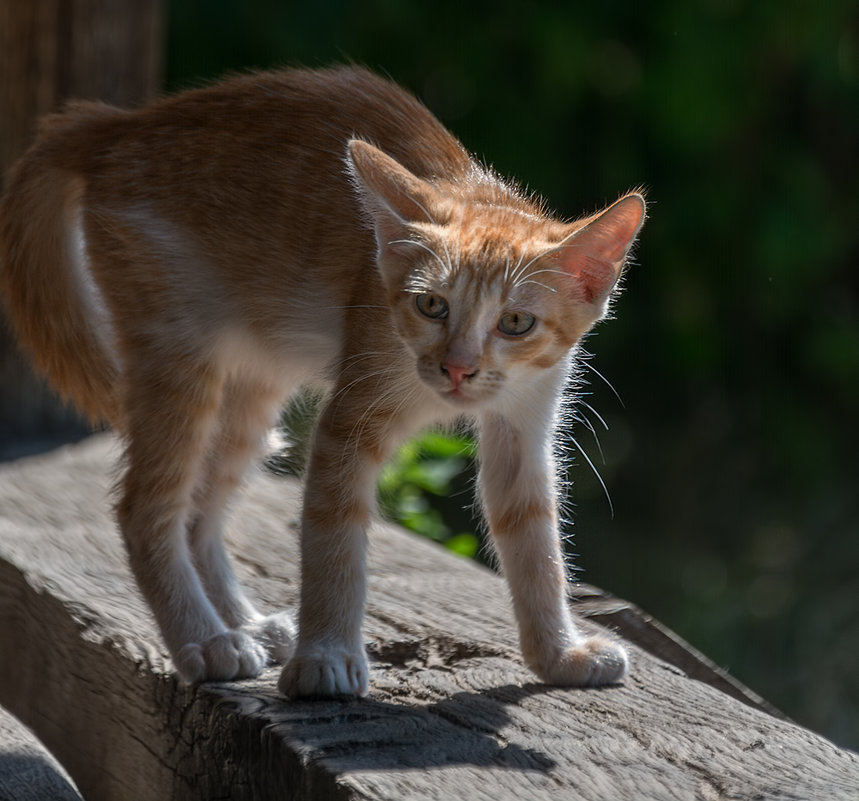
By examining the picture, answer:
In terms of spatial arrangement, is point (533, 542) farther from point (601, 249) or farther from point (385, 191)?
point (385, 191)

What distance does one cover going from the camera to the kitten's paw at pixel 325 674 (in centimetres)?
238

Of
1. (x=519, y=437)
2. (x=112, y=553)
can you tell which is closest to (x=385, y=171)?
(x=519, y=437)

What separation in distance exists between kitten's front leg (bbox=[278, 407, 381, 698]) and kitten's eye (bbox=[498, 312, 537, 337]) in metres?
0.38

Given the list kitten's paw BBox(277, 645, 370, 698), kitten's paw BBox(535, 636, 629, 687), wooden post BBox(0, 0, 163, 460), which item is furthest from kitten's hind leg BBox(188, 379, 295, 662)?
wooden post BBox(0, 0, 163, 460)

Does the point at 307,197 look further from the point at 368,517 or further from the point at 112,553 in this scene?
the point at 112,553

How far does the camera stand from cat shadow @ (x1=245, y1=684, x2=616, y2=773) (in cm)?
206

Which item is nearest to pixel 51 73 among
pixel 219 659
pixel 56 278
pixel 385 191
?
pixel 56 278

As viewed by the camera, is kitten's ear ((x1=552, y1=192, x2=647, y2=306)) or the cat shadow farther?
kitten's ear ((x1=552, y1=192, x2=647, y2=306))

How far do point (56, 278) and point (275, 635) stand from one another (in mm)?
1054

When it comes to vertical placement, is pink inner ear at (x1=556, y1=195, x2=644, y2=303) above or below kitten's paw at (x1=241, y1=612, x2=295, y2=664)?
above

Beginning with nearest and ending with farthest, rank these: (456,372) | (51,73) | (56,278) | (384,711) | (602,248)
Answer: (384,711) < (456,372) < (602,248) < (56,278) < (51,73)

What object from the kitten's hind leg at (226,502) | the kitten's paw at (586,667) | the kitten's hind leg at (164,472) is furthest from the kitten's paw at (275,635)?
the kitten's paw at (586,667)

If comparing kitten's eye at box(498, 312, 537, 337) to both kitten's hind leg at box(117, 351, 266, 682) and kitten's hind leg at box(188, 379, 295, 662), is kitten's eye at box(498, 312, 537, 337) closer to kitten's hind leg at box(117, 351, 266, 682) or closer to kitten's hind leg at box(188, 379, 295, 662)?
kitten's hind leg at box(117, 351, 266, 682)

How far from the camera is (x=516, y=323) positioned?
251cm
